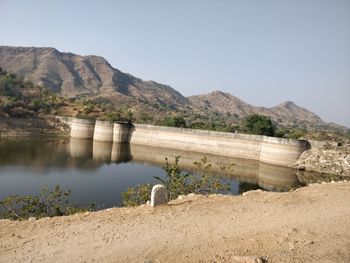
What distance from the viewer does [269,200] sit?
32.8 feet

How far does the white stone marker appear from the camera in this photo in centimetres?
884

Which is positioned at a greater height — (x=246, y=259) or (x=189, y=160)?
(x=246, y=259)

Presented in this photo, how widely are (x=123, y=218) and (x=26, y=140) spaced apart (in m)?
37.6

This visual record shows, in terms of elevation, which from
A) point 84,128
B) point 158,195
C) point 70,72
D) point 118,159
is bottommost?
point 118,159

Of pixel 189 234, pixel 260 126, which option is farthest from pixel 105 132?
pixel 189 234

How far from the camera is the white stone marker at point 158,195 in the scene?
8.84 metres

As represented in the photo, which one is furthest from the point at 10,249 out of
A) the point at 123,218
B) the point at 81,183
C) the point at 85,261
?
the point at 81,183

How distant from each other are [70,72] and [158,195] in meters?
157

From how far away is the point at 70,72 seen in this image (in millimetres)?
156500

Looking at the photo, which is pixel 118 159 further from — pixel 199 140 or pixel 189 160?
pixel 199 140

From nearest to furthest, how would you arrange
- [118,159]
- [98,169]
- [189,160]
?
1. [98,169]
2. [118,159]
3. [189,160]

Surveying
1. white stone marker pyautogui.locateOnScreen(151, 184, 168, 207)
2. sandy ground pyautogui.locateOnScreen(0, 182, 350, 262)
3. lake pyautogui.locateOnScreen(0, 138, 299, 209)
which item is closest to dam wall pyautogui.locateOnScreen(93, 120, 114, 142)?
lake pyautogui.locateOnScreen(0, 138, 299, 209)

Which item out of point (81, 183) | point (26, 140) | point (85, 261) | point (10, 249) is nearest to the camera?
point (85, 261)

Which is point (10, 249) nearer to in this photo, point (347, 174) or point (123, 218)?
point (123, 218)
